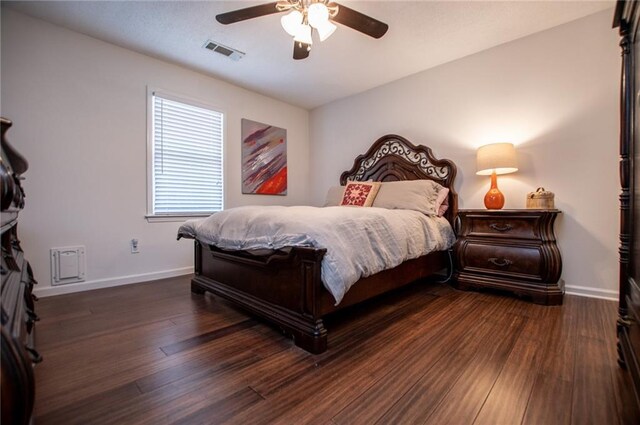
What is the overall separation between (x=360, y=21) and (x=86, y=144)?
8.77 feet

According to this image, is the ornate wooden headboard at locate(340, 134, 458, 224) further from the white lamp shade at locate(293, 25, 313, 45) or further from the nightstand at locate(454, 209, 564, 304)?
the white lamp shade at locate(293, 25, 313, 45)

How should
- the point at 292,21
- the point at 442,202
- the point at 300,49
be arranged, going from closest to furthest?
the point at 292,21
the point at 300,49
the point at 442,202

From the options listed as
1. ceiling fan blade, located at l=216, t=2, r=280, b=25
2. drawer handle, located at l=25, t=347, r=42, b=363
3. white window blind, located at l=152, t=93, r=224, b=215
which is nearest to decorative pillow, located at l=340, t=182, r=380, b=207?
white window blind, located at l=152, t=93, r=224, b=215

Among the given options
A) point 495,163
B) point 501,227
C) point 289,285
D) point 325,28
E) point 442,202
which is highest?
point 325,28

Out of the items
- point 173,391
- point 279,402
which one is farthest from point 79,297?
point 279,402

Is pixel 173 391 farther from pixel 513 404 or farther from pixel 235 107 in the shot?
pixel 235 107

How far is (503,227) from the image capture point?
2.52 meters

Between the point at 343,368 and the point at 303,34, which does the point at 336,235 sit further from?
the point at 303,34

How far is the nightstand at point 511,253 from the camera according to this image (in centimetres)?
229

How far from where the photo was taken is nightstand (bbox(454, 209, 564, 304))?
7.52 ft

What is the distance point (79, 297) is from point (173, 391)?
6.31 ft

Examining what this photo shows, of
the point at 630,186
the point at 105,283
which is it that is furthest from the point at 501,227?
the point at 105,283

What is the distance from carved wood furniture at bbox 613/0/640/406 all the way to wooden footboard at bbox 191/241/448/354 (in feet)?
4.00

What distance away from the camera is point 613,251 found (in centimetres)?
234
